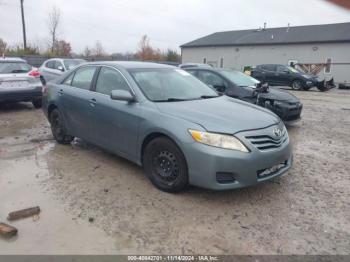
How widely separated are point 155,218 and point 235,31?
1501 inches

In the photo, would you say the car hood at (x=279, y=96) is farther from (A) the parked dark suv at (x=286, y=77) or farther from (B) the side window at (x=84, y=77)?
(A) the parked dark suv at (x=286, y=77)

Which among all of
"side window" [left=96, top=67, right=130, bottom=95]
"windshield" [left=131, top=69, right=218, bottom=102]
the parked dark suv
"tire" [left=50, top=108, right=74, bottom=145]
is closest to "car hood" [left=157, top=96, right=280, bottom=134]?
"windshield" [left=131, top=69, right=218, bottom=102]

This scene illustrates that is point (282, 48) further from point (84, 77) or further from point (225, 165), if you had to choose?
point (225, 165)

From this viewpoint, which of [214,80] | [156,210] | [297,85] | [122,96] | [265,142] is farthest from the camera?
[297,85]

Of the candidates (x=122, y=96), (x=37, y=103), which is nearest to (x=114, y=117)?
(x=122, y=96)

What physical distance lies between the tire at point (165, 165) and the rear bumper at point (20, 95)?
612 centimetres

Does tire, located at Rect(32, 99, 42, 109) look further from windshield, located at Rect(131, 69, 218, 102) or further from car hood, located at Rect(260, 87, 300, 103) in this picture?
car hood, located at Rect(260, 87, 300, 103)

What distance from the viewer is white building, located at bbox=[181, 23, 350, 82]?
2778 centimetres

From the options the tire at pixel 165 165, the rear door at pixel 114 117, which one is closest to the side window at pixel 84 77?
the rear door at pixel 114 117

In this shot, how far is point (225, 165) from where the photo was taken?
3.38 meters

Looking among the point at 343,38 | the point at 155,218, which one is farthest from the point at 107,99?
the point at 343,38

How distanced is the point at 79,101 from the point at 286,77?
54.6 feet

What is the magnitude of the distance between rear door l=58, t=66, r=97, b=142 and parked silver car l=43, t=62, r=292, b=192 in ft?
0.05

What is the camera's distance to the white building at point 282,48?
2778 centimetres
